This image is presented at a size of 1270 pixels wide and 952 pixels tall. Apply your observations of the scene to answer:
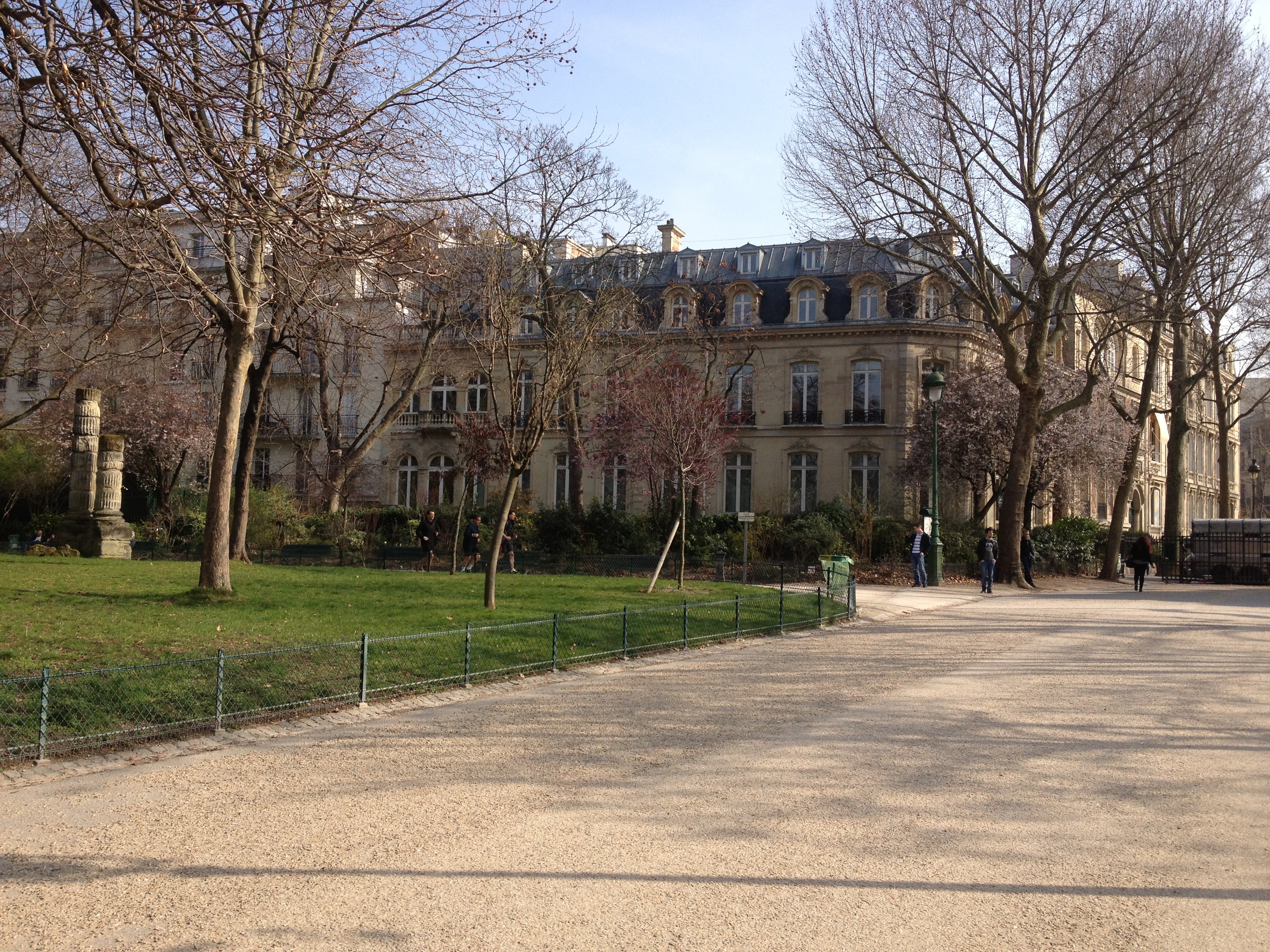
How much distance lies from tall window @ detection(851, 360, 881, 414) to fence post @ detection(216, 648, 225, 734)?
3495 cm

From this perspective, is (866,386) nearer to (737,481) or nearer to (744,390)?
(744,390)

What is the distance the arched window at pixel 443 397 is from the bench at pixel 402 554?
17.8 metres

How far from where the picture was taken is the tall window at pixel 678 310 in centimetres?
3997

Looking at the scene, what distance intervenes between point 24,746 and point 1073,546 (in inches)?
1281

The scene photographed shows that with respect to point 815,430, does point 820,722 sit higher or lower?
lower

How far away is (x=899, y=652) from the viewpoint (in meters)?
14.3

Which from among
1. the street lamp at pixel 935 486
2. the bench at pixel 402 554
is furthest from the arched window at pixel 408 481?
the street lamp at pixel 935 486

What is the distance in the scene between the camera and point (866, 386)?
41562 millimetres

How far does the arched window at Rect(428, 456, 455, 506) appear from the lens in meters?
45.2

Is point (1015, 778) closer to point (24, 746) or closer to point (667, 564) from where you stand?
point (24, 746)

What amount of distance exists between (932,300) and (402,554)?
75.0ft

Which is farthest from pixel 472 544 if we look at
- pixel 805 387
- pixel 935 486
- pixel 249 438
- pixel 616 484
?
pixel 805 387

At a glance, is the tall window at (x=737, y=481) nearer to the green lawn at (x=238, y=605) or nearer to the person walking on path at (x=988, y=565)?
the person walking on path at (x=988, y=565)

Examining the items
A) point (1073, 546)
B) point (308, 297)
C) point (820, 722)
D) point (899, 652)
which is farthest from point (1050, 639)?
point (1073, 546)
